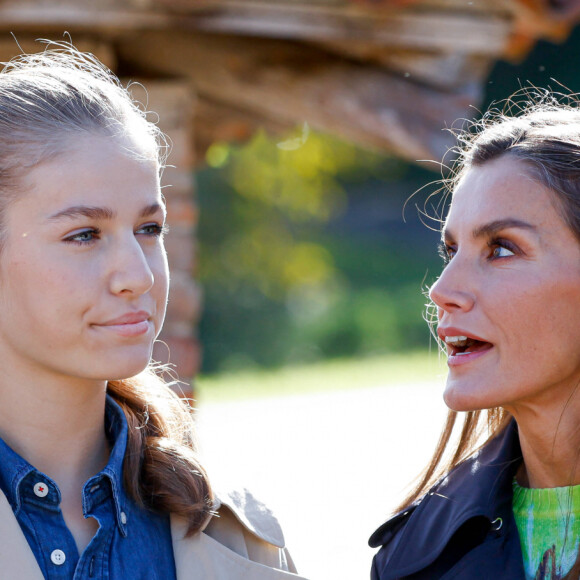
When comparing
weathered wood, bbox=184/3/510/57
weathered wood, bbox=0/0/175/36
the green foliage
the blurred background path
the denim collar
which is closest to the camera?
the denim collar

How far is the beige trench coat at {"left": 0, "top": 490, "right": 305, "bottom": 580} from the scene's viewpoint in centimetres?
180

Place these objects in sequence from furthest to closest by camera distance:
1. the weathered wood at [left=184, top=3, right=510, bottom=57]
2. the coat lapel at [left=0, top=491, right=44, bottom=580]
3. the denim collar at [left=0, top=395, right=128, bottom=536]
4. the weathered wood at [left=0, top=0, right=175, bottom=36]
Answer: the weathered wood at [left=184, top=3, right=510, bottom=57] < the weathered wood at [left=0, top=0, right=175, bottom=36] < the denim collar at [left=0, top=395, right=128, bottom=536] < the coat lapel at [left=0, top=491, right=44, bottom=580]

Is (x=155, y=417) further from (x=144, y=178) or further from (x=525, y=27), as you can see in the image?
(x=525, y=27)

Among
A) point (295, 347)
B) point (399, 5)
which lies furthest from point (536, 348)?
point (295, 347)

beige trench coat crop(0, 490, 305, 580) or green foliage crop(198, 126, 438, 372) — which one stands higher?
green foliage crop(198, 126, 438, 372)

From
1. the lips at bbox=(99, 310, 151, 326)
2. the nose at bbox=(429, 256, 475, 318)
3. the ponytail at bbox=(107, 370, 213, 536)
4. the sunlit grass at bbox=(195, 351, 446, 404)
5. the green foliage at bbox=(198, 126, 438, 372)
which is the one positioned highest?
the green foliage at bbox=(198, 126, 438, 372)

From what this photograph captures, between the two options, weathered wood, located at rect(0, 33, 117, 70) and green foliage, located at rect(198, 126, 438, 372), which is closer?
weathered wood, located at rect(0, 33, 117, 70)

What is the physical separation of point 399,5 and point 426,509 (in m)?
2.42

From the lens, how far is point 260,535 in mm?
2123

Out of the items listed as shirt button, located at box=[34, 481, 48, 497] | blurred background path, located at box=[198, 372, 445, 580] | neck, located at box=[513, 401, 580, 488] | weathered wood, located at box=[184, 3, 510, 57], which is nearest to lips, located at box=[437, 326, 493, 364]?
neck, located at box=[513, 401, 580, 488]

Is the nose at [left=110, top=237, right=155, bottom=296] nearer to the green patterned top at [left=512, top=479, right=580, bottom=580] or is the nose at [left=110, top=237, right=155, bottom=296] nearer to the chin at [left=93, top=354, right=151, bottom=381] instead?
the chin at [left=93, top=354, right=151, bottom=381]

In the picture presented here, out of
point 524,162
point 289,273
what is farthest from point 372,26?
point 289,273

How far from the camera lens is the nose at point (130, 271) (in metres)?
1.90

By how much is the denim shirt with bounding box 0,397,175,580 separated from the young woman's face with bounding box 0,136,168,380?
0.22 meters
